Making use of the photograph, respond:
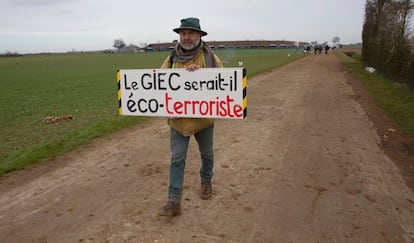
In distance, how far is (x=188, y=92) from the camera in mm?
3678

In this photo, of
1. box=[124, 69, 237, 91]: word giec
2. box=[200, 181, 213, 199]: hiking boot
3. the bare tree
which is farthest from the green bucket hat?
the bare tree

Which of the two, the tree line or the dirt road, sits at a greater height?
the tree line

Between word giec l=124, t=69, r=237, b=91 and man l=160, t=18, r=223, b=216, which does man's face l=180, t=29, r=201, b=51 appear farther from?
word giec l=124, t=69, r=237, b=91

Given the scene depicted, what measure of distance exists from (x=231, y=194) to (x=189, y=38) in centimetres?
196

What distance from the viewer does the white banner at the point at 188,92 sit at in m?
3.54

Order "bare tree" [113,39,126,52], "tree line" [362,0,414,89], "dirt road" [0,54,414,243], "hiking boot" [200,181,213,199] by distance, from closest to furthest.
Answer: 1. "dirt road" [0,54,414,243]
2. "hiking boot" [200,181,213,199]
3. "tree line" [362,0,414,89]
4. "bare tree" [113,39,126,52]

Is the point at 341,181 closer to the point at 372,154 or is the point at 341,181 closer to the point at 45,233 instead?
the point at 372,154

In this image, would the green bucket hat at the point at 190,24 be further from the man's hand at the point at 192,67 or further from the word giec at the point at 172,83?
the word giec at the point at 172,83

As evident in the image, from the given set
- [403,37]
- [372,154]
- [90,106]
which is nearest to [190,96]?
[372,154]

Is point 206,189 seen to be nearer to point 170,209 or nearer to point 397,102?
point 170,209

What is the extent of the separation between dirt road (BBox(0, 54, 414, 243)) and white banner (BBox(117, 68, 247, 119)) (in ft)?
3.58

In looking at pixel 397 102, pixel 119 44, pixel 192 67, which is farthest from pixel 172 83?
pixel 119 44

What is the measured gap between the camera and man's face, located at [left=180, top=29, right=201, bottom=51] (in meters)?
3.40

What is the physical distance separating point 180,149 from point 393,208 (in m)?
2.51
